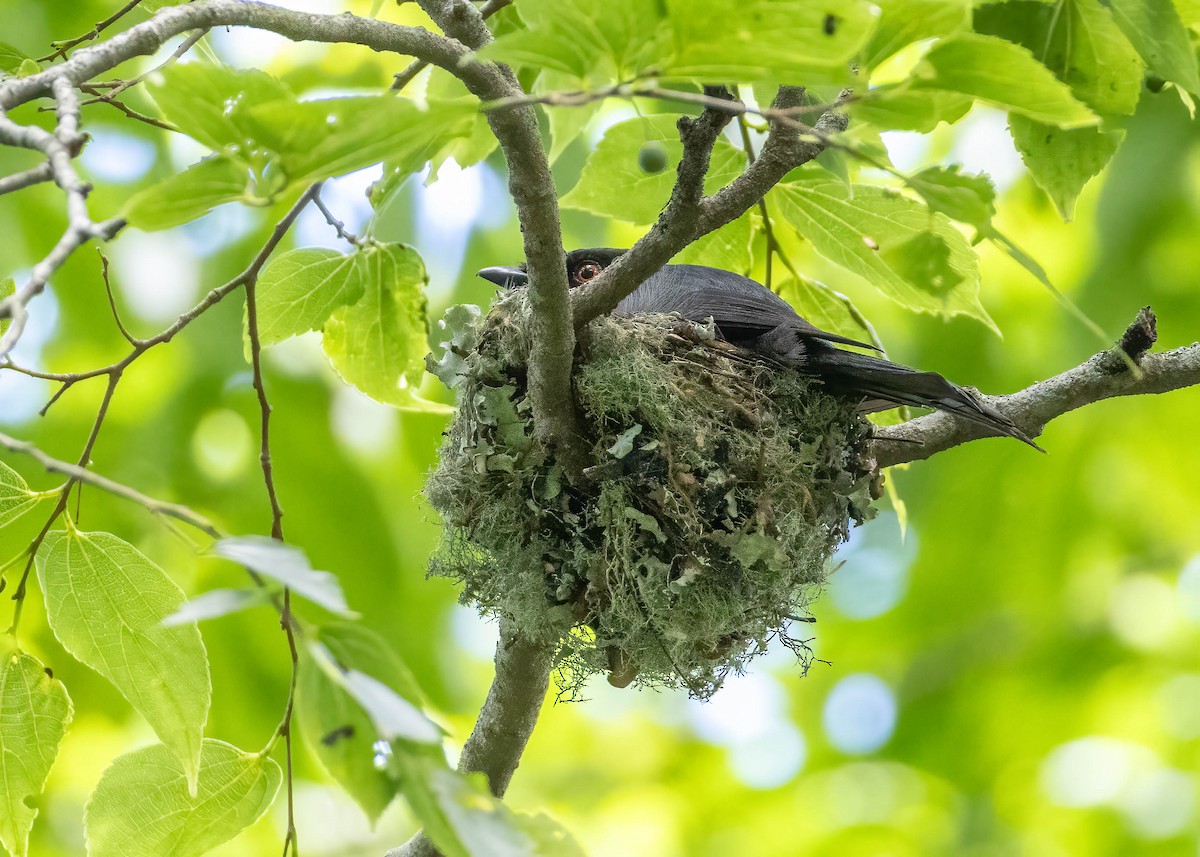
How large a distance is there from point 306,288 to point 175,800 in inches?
45.6

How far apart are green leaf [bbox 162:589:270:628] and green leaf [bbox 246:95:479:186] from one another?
0.45 meters

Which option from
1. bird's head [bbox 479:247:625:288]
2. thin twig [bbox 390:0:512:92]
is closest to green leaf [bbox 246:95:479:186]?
thin twig [bbox 390:0:512:92]

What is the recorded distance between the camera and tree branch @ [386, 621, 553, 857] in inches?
114

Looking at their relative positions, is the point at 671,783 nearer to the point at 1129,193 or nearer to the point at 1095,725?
the point at 1095,725

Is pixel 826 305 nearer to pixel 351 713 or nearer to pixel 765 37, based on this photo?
pixel 765 37

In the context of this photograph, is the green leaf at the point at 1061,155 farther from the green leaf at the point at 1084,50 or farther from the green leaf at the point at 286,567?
the green leaf at the point at 286,567

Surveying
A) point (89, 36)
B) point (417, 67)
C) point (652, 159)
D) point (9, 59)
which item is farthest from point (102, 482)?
point (652, 159)

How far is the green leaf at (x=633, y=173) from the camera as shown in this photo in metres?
2.87

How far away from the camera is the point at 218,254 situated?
4824mm

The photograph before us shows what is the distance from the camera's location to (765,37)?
118 cm

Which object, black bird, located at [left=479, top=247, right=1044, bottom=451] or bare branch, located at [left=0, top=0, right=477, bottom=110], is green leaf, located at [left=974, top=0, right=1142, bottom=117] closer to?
black bird, located at [left=479, top=247, right=1044, bottom=451]

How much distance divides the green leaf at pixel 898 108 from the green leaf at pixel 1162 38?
0.67 m

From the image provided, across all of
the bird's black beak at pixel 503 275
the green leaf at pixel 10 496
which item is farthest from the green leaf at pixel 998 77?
the bird's black beak at pixel 503 275

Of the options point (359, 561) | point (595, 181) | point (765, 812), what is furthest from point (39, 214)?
point (765, 812)
